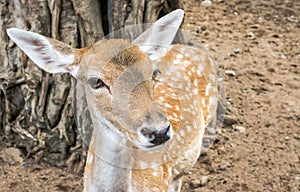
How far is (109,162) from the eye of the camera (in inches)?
119

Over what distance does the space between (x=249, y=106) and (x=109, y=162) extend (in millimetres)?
2257

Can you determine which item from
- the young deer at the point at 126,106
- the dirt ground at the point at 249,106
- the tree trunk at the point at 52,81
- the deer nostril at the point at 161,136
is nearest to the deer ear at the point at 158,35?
the young deer at the point at 126,106

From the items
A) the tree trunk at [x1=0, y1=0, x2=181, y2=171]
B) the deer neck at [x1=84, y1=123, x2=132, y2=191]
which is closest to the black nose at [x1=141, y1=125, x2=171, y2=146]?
the deer neck at [x1=84, y1=123, x2=132, y2=191]

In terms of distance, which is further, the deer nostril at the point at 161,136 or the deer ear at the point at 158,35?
the deer ear at the point at 158,35

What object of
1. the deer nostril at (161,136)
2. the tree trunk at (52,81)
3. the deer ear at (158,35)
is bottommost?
the tree trunk at (52,81)

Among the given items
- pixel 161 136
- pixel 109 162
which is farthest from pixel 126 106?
pixel 109 162

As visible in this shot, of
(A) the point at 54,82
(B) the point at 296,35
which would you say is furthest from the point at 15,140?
(B) the point at 296,35

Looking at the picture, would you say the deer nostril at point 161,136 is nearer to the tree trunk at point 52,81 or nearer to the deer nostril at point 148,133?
the deer nostril at point 148,133

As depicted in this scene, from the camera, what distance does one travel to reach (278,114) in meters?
4.95

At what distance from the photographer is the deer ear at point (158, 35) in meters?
3.04

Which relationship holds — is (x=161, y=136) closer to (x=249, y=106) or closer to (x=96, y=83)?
(x=96, y=83)

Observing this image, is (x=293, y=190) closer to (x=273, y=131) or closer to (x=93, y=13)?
(x=273, y=131)

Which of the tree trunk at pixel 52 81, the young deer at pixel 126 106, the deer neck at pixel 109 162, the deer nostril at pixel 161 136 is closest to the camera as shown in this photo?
the deer nostril at pixel 161 136

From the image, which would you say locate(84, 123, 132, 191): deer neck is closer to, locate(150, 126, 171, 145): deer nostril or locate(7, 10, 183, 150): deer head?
locate(7, 10, 183, 150): deer head
